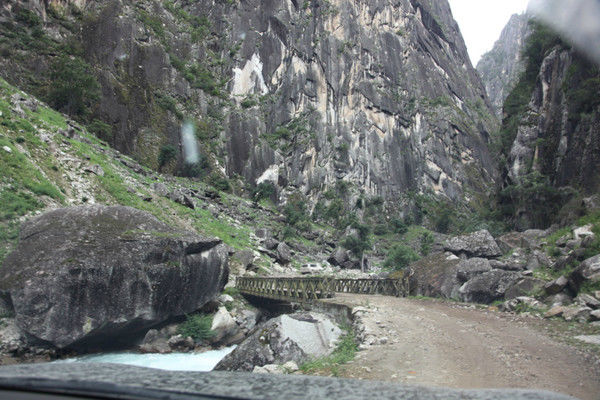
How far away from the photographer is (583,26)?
20734 millimetres

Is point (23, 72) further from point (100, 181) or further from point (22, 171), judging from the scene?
point (22, 171)

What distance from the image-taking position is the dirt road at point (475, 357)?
4609 millimetres

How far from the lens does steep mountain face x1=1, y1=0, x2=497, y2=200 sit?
42781 mm

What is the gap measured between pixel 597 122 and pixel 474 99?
92.7 meters

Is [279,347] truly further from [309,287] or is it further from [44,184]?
[44,184]

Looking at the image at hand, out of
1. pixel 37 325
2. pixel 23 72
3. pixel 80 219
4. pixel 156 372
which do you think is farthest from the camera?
pixel 23 72

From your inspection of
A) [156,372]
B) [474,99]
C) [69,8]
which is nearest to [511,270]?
[156,372]

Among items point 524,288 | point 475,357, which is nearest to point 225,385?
point 475,357

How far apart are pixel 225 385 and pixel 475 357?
5861mm

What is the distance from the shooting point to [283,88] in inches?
2704

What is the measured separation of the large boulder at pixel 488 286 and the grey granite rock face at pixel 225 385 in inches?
504

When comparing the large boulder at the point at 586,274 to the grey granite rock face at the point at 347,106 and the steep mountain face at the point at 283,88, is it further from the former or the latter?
the grey granite rock face at the point at 347,106

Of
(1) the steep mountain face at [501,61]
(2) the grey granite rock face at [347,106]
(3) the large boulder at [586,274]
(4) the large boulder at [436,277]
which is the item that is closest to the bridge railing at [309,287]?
(4) the large boulder at [436,277]

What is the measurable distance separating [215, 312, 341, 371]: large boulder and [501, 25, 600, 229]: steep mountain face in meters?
15.7
